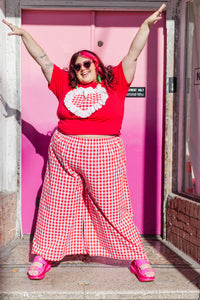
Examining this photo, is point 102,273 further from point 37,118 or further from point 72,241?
point 37,118

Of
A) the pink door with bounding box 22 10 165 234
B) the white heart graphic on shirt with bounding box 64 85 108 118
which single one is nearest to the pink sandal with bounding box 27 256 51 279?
the pink door with bounding box 22 10 165 234

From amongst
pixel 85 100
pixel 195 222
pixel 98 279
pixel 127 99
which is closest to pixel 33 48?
pixel 85 100

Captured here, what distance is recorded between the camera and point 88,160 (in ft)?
9.36

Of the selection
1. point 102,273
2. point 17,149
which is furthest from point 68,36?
point 102,273

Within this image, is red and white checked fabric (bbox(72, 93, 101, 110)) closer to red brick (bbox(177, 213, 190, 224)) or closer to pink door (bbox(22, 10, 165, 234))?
pink door (bbox(22, 10, 165, 234))

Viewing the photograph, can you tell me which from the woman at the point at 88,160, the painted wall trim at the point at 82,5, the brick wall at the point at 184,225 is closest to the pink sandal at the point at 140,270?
the woman at the point at 88,160

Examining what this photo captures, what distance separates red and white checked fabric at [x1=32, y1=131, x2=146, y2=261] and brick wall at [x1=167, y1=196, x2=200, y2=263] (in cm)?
61

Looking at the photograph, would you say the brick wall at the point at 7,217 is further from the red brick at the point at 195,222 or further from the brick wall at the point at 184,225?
the red brick at the point at 195,222

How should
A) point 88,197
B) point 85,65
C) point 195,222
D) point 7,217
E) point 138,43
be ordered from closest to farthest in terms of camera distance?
point 138,43, point 85,65, point 88,197, point 195,222, point 7,217

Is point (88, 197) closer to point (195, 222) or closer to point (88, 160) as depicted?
point (88, 160)

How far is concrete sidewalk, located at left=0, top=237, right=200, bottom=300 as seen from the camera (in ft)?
8.99

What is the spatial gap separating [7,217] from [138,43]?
2001 millimetres

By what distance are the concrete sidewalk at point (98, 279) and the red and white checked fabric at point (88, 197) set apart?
160mm

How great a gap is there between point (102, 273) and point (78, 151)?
1.00 metres
